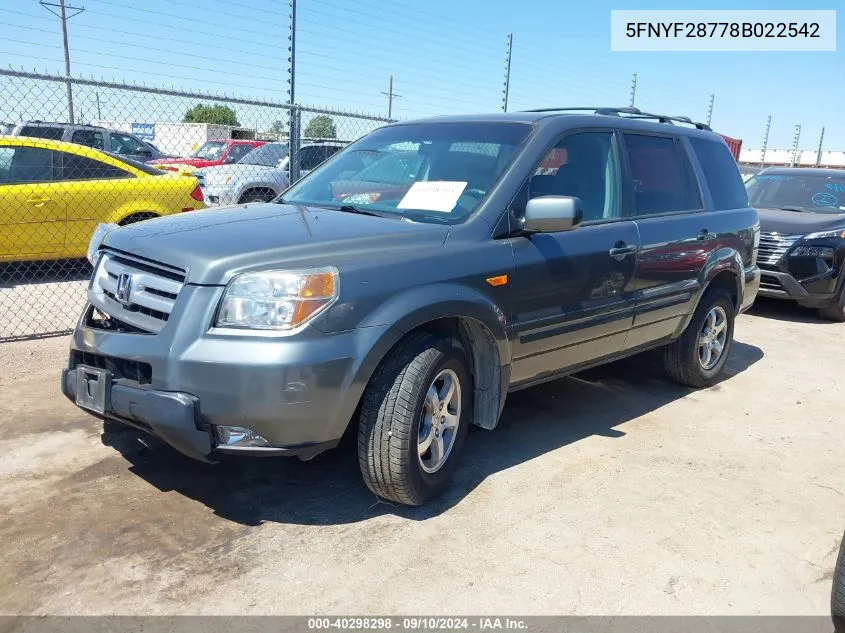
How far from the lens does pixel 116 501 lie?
339 centimetres

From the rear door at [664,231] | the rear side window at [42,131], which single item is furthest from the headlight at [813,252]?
the rear side window at [42,131]

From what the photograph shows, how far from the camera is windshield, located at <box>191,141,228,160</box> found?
18.2 meters

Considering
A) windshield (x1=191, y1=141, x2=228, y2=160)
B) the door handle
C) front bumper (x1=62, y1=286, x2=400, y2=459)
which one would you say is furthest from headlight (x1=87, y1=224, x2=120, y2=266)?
windshield (x1=191, y1=141, x2=228, y2=160)

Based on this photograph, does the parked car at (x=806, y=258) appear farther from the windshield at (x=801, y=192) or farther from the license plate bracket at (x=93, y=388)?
the license plate bracket at (x=93, y=388)

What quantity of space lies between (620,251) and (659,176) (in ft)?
2.94

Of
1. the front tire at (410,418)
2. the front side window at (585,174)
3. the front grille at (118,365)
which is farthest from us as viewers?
the front side window at (585,174)

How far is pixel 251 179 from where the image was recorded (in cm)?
1184

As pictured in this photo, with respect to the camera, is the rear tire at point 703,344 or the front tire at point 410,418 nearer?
the front tire at point 410,418

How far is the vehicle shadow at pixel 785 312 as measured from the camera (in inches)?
338

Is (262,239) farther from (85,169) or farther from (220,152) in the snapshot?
(220,152)

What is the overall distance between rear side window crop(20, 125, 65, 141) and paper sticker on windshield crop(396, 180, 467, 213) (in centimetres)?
980

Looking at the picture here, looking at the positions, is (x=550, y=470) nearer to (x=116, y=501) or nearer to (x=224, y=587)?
(x=224, y=587)

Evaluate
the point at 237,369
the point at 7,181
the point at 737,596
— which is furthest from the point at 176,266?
the point at 7,181

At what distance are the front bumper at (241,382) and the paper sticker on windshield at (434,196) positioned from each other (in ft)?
3.10
